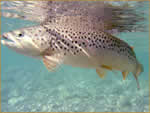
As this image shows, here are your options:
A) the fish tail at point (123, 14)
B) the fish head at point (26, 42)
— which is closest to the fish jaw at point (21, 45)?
the fish head at point (26, 42)

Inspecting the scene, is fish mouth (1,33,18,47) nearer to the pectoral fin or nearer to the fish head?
the fish head

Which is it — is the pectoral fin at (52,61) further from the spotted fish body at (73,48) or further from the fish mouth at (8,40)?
the fish mouth at (8,40)

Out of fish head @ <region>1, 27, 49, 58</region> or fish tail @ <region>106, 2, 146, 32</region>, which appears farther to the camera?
fish tail @ <region>106, 2, 146, 32</region>

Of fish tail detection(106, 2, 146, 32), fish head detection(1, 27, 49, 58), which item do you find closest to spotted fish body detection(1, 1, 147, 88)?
fish head detection(1, 27, 49, 58)

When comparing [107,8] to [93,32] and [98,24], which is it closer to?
[98,24]

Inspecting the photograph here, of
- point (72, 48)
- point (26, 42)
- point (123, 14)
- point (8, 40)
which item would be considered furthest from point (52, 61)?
point (123, 14)

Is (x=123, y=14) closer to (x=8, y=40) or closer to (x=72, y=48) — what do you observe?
(x=72, y=48)
